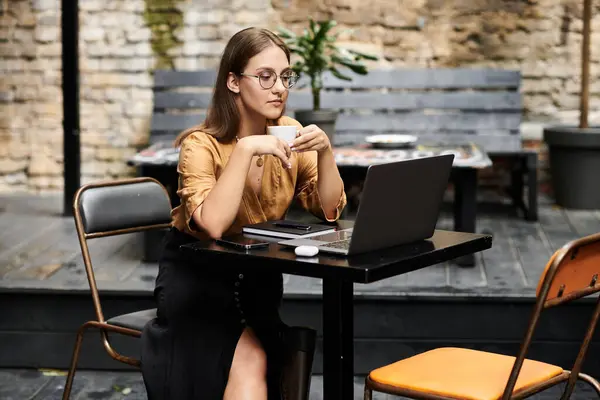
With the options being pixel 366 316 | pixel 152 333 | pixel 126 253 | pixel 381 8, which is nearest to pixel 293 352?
pixel 152 333

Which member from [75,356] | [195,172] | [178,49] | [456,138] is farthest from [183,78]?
[195,172]

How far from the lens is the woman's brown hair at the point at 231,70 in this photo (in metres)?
2.74

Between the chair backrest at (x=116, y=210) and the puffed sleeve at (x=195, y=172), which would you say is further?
the chair backrest at (x=116, y=210)

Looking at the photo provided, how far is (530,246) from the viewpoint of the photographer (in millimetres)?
4828

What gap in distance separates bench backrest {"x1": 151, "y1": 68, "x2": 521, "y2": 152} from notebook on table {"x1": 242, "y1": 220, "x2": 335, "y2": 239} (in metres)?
3.08

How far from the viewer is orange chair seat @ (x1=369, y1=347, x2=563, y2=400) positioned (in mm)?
2373

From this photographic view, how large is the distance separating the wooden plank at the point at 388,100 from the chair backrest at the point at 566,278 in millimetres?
3562

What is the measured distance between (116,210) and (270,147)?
35.9 inches

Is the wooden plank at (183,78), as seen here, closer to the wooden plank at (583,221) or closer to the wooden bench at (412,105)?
the wooden bench at (412,105)

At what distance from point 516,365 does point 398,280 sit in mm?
1844

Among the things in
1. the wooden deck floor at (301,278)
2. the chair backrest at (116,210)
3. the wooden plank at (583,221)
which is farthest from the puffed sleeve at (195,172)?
the wooden plank at (583,221)

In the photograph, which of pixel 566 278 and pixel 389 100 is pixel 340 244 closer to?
pixel 566 278

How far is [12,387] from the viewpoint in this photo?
382 cm

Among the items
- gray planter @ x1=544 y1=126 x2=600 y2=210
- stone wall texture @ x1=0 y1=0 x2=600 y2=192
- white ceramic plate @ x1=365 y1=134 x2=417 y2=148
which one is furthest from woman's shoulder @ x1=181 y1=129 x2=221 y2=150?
stone wall texture @ x1=0 y1=0 x2=600 y2=192
